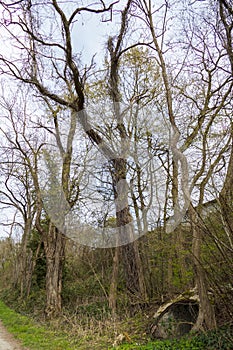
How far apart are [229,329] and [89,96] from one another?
6887 millimetres

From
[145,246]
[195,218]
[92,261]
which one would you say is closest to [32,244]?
[92,261]

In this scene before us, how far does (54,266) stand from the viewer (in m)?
10.4

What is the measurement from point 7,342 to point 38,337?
615 millimetres

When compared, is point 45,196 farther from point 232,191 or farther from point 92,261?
point 232,191

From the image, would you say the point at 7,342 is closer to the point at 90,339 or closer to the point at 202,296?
the point at 90,339

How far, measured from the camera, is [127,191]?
24.5 ft

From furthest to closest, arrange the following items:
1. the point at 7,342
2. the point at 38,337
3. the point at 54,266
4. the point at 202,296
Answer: the point at 54,266 → the point at 38,337 → the point at 7,342 → the point at 202,296

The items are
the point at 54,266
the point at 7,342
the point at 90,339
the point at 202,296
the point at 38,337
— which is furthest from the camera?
the point at 54,266

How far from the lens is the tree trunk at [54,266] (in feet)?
32.9

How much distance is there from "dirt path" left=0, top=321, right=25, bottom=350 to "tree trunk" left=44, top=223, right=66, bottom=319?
1912mm

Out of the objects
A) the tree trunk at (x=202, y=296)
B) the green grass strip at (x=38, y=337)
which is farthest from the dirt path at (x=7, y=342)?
the tree trunk at (x=202, y=296)

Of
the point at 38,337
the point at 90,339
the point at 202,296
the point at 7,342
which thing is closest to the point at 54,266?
the point at 38,337

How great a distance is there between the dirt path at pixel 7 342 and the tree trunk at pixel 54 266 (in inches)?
75.3

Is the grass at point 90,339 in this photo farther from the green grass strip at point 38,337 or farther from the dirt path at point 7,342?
the dirt path at point 7,342
